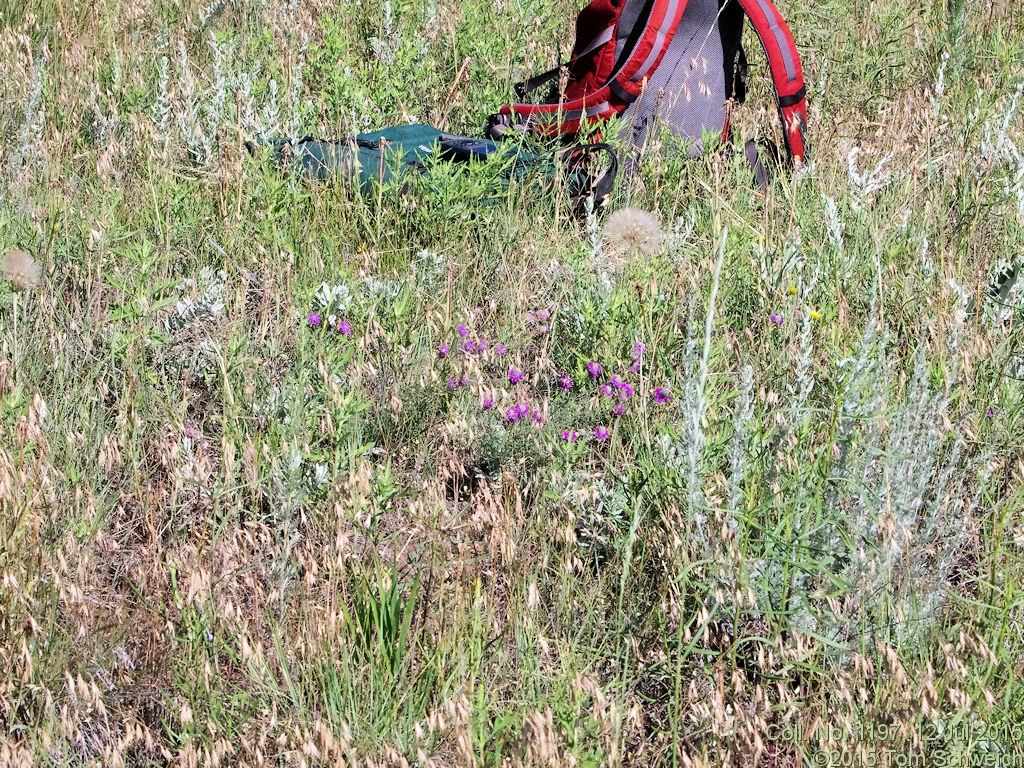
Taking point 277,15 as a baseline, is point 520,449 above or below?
below

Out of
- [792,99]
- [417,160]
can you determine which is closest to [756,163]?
[792,99]

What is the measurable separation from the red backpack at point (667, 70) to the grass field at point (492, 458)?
254 mm

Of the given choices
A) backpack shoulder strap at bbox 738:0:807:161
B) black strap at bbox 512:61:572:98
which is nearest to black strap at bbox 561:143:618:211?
black strap at bbox 512:61:572:98

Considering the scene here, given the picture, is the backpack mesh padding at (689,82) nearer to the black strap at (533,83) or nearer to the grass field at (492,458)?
the grass field at (492,458)

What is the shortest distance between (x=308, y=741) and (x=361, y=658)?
0.18m

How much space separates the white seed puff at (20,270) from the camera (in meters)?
2.40

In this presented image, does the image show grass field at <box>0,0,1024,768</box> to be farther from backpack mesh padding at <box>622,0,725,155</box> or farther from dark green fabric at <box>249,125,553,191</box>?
backpack mesh padding at <box>622,0,725,155</box>

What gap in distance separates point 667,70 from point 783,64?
44 cm

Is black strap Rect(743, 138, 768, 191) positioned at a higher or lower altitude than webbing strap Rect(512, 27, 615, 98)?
lower

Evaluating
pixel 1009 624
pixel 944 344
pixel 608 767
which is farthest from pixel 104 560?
pixel 944 344

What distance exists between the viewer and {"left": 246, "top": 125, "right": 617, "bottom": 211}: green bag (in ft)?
10.4

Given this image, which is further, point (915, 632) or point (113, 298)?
point (113, 298)

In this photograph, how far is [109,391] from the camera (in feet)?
8.00

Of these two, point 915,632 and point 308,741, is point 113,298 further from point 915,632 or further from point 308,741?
point 915,632
